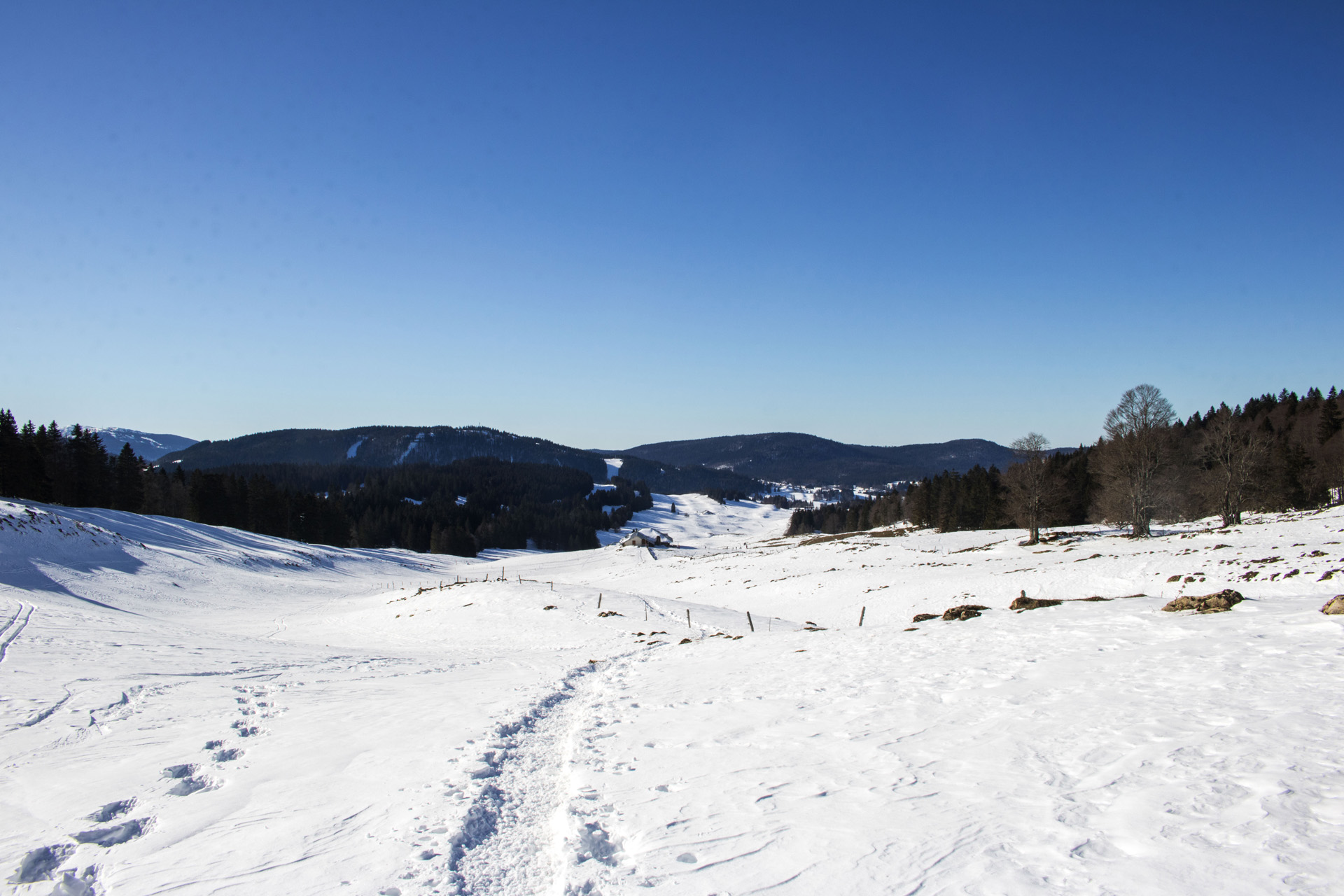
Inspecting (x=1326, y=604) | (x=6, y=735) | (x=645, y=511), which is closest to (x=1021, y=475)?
(x=1326, y=604)

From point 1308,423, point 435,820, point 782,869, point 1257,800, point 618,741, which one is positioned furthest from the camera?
point 1308,423

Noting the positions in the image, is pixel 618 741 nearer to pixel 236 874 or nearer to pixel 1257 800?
pixel 236 874

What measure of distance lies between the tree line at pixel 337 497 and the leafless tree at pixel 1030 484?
83453 mm

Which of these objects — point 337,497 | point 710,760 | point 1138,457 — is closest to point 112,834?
point 710,760

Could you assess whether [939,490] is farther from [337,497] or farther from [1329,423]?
[337,497]

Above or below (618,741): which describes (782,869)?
above

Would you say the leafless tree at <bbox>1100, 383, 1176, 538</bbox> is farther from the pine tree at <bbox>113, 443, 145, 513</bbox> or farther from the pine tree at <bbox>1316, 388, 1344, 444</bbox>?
the pine tree at <bbox>113, 443, 145, 513</bbox>

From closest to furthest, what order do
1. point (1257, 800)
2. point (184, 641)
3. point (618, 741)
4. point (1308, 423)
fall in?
1. point (1257, 800)
2. point (618, 741)
3. point (184, 641)
4. point (1308, 423)

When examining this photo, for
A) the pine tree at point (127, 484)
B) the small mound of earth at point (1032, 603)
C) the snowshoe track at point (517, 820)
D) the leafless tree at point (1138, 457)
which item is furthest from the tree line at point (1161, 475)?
the pine tree at point (127, 484)

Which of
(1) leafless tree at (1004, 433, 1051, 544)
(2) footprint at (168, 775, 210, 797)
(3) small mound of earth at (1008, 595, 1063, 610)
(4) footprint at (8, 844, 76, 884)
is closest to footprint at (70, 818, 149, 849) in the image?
(4) footprint at (8, 844, 76, 884)

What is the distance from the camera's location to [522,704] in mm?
12312

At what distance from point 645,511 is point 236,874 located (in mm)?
192991

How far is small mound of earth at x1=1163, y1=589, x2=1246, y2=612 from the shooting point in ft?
46.0

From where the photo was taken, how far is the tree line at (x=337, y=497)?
6303 centimetres
